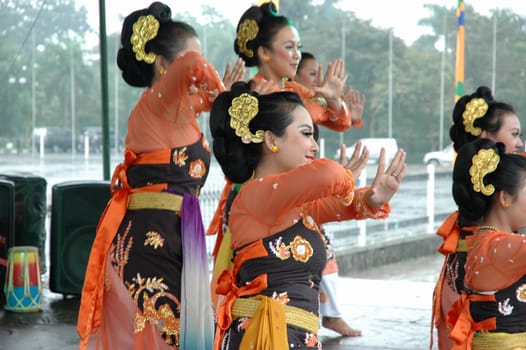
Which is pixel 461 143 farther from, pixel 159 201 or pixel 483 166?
pixel 159 201

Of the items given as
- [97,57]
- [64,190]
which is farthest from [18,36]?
[64,190]

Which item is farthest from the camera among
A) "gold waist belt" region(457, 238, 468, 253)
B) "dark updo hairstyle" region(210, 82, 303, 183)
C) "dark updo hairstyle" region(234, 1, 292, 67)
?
"dark updo hairstyle" region(234, 1, 292, 67)

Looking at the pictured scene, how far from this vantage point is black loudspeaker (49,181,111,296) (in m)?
5.00

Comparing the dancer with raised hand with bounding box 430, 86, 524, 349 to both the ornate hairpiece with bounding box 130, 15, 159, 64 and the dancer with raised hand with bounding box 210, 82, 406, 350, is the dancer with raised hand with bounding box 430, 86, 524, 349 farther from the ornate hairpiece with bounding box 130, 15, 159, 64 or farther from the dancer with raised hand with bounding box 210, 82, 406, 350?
the ornate hairpiece with bounding box 130, 15, 159, 64

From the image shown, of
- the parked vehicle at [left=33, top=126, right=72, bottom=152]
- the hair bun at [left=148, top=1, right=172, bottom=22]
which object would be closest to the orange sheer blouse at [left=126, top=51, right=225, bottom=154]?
the hair bun at [left=148, top=1, right=172, bottom=22]

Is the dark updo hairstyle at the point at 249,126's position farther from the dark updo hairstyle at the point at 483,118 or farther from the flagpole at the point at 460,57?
the flagpole at the point at 460,57

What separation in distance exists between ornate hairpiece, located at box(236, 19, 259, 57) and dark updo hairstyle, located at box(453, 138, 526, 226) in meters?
1.00

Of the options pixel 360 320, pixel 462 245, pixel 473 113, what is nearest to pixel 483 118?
pixel 473 113

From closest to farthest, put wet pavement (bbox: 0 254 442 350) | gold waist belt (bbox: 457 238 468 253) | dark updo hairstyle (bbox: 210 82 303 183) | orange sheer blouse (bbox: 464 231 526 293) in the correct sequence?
1. dark updo hairstyle (bbox: 210 82 303 183)
2. orange sheer blouse (bbox: 464 231 526 293)
3. gold waist belt (bbox: 457 238 468 253)
4. wet pavement (bbox: 0 254 442 350)

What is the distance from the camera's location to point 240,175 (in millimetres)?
2514

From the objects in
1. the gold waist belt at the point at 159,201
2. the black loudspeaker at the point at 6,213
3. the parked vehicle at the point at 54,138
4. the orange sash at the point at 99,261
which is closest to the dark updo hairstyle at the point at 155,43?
the orange sash at the point at 99,261

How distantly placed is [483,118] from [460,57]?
13.8 ft

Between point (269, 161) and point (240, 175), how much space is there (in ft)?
0.29

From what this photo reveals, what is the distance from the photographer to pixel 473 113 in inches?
142
